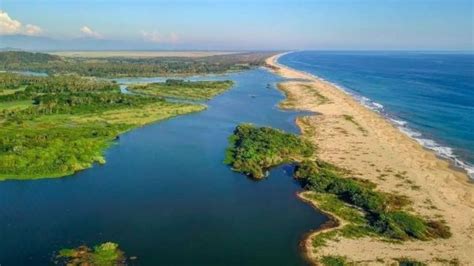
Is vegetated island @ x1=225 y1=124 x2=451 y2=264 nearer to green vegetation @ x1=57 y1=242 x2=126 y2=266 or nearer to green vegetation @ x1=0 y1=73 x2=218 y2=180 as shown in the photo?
green vegetation @ x1=57 y1=242 x2=126 y2=266

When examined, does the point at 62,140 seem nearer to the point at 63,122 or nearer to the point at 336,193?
the point at 63,122

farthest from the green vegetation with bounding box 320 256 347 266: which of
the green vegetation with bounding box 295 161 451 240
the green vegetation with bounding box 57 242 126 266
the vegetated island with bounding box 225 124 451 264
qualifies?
the green vegetation with bounding box 57 242 126 266

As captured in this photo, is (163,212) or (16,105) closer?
(163,212)

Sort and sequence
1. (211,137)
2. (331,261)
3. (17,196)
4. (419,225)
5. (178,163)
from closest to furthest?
(331,261)
(419,225)
(17,196)
(178,163)
(211,137)

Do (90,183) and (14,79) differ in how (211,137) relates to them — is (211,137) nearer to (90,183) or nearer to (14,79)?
(90,183)

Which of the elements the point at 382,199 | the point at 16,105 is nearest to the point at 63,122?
the point at 16,105

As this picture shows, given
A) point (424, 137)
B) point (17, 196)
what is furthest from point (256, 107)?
point (17, 196)
